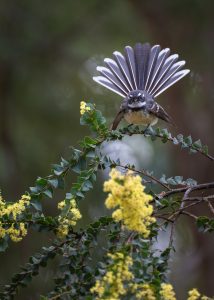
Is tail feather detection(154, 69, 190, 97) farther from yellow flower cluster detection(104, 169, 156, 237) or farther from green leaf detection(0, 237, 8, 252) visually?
yellow flower cluster detection(104, 169, 156, 237)

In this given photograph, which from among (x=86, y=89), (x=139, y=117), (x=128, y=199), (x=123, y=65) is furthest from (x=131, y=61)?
(x=86, y=89)

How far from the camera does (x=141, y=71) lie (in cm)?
353

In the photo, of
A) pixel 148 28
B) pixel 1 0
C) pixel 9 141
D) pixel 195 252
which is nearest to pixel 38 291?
pixel 195 252

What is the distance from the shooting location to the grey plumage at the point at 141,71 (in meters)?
3.39

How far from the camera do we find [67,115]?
6.50 meters

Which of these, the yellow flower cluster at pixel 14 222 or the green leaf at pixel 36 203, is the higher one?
the green leaf at pixel 36 203

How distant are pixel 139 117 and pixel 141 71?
248 millimetres

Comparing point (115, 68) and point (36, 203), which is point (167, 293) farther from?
point (115, 68)

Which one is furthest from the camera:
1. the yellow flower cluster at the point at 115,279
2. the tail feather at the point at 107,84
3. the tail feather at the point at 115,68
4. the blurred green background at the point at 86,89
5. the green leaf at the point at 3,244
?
the blurred green background at the point at 86,89

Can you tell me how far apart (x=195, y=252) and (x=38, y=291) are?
1.65 meters

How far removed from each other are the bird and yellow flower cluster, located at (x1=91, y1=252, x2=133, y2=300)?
1907 millimetres

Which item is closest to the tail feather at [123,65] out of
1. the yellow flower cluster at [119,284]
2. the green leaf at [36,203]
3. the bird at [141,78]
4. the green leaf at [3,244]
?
the bird at [141,78]

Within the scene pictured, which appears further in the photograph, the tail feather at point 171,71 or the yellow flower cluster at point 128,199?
the tail feather at point 171,71

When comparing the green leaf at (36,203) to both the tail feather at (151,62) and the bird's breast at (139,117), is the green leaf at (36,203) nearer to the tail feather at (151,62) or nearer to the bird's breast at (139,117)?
the bird's breast at (139,117)
